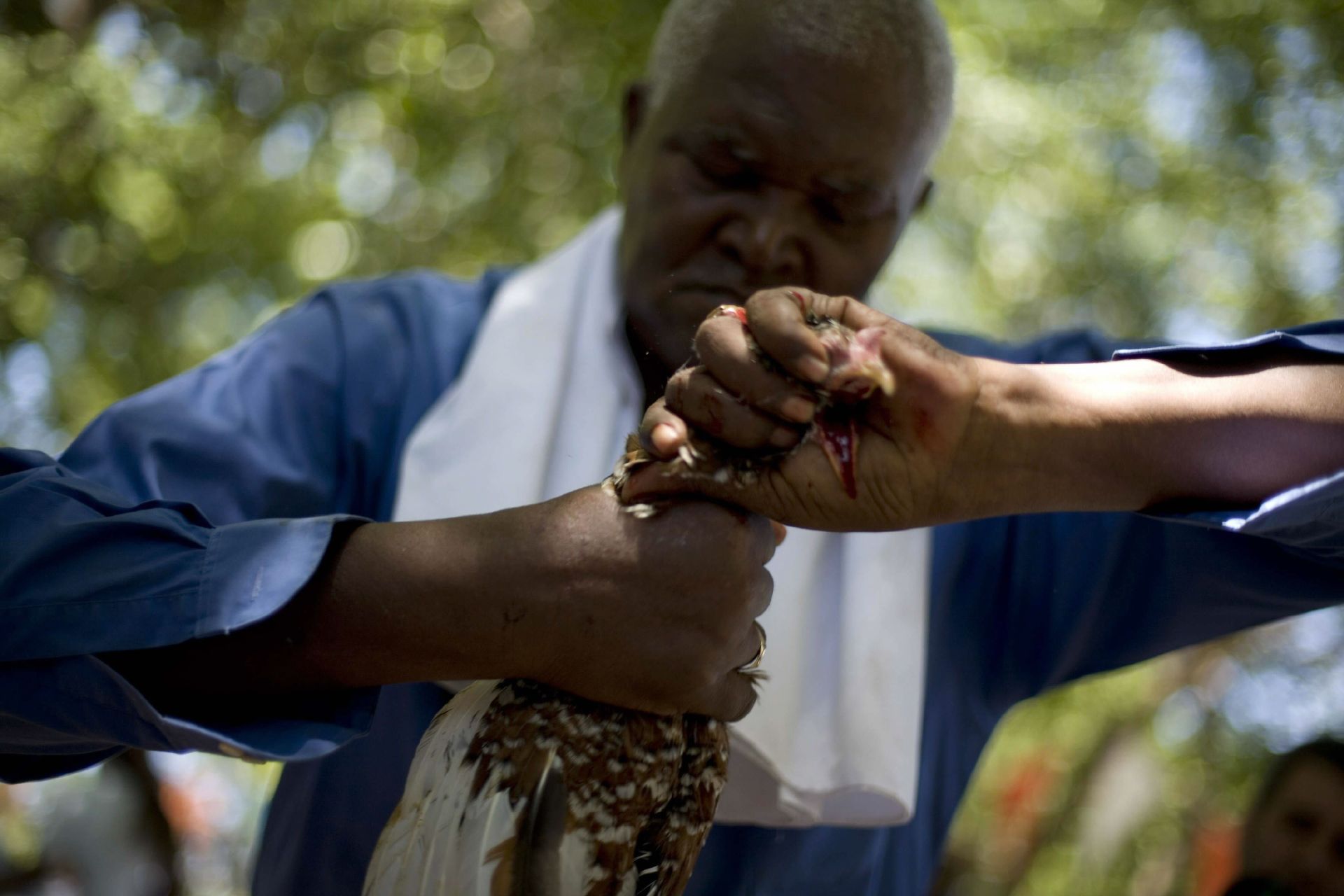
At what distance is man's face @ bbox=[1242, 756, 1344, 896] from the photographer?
9.40 feet

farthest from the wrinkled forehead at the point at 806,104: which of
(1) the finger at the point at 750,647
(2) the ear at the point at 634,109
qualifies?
(1) the finger at the point at 750,647

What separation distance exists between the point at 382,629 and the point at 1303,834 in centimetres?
271

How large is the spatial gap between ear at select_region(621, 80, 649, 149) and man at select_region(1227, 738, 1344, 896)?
224 centimetres

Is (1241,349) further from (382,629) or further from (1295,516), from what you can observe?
(382,629)

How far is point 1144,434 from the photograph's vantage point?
1.44 m

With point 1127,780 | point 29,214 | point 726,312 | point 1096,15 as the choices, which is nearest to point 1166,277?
point 1096,15

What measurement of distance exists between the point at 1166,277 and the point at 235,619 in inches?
174

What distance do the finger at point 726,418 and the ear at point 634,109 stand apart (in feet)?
3.84

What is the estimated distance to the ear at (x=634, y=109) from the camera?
2404 mm

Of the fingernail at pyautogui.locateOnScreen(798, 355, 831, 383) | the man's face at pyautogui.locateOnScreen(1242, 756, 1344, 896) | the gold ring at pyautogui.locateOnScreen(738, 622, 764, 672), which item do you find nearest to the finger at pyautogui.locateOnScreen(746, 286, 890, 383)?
the fingernail at pyautogui.locateOnScreen(798, 355, 831, 383)

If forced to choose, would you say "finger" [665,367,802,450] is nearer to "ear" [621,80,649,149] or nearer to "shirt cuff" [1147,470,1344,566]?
"shirt cuff" [1147,470,1344,566]

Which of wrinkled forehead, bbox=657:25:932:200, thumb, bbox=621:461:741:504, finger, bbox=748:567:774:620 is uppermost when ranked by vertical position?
wrinkled forehead, bbox=657:25:932:200

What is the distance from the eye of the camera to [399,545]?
1368mm

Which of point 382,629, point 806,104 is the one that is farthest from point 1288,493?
point 382,629
